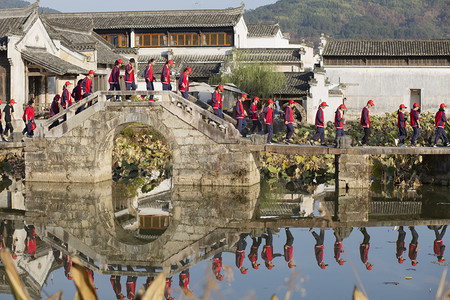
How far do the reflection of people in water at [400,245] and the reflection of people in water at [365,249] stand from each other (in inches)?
23.1

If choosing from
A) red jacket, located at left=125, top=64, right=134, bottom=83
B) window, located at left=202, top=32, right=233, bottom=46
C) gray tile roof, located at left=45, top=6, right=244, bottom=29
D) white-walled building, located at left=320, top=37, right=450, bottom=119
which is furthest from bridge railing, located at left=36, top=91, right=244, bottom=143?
white-walled building, located at left=320, top=37, right=450, bottom=119

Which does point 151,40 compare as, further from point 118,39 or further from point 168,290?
point 168,290

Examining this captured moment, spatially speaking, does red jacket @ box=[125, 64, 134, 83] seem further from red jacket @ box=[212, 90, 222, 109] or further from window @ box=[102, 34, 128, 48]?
window @ box=[102, 34, 128, 48]

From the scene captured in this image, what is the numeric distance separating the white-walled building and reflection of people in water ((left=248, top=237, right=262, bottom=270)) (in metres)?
35.2

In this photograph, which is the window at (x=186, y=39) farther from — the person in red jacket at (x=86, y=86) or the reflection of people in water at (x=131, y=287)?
the reflection of people in water at (x=131, y=287)

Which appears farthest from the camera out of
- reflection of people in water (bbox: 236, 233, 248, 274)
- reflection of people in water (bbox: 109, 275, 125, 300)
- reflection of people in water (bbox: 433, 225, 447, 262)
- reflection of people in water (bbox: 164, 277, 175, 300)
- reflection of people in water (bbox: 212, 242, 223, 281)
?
reflection of people in water (bbox: 433, 225, 447, 262)

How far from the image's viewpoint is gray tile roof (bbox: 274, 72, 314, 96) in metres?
43.1

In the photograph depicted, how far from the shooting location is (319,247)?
13.9m

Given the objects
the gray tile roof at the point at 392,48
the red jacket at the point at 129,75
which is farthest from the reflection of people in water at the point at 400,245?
the gray tile roof at the point at 392,48

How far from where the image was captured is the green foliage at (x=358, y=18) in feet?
430

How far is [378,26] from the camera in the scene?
13425 cm

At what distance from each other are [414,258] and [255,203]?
6.39 meters

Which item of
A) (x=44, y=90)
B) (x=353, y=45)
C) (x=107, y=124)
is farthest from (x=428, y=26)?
(x=107, y=124)

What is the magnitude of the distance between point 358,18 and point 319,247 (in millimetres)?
132754
